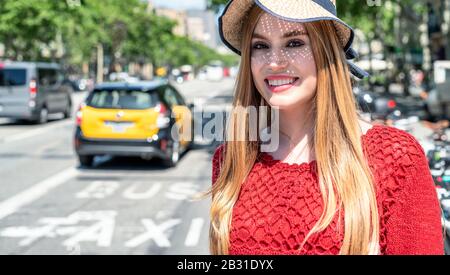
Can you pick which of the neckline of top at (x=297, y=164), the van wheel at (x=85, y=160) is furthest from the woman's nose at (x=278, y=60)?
the van wheel at (x=85, y=160)

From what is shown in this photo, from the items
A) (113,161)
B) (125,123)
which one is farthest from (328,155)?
(113,161)

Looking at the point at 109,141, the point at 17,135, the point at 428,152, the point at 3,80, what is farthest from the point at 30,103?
the point at 428,152

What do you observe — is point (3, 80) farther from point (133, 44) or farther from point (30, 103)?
point (133, 44)

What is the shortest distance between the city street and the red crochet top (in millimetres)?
4026

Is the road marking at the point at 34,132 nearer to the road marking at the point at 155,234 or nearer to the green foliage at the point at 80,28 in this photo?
the road marking at the point at 155,234

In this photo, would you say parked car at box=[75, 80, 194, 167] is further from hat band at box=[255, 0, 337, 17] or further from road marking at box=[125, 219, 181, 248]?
→ hat band at box=[255, 0, 337, 17]

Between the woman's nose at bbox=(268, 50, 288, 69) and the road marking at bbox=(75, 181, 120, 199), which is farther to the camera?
the road marking at bbox=(75, 181, 120, 199)

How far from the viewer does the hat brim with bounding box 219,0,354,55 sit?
5.67 ft

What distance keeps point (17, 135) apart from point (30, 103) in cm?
232

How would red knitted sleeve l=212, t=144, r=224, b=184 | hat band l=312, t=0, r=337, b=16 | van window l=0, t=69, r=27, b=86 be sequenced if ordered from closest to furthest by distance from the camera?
hat band l=312, t=0, r=337, b=16, red knitted sleeve l=212, t=144, r=224, b=184, van window l=0, t=69, r=27, b=86

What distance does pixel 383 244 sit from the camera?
68.6 inches

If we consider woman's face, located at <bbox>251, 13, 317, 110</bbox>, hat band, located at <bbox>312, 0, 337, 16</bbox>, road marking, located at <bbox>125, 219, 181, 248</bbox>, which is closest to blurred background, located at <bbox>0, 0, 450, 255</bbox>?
road marking, located at <bbox>125, 219, 181, 248</bbox>
